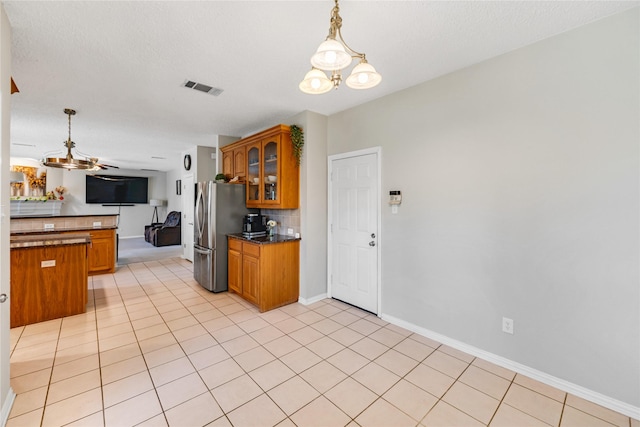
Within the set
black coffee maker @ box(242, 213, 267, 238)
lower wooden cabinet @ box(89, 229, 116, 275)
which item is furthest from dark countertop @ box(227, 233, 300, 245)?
lower wooden cabinet @ box(89, 229, 116, 275)

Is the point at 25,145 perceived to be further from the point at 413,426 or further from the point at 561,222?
the point at 561,222

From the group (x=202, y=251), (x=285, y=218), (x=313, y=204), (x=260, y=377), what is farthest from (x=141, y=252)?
(x=260, y=377)

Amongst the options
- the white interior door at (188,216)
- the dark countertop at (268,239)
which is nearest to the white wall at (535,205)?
the dark countertop at (268,239)

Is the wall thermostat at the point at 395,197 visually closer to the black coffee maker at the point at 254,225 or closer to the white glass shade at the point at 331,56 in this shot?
the white glass shade at the point at 331,56

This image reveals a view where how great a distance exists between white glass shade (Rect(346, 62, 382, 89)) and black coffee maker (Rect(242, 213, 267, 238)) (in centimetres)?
287

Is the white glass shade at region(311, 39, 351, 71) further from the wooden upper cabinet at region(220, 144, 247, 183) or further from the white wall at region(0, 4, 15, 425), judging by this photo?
the wooden upper cabinet at region(220, 144, 247, 183)

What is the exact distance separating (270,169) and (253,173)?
1.42 feet

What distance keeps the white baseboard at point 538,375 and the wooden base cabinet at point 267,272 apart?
5.07ft

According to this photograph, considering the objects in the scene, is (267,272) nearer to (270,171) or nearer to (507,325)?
(270,171)

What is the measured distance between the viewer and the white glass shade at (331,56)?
134 cm

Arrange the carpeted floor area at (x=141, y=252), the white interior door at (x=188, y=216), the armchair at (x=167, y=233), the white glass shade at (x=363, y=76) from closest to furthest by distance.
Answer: the white glass shade at (x=363, y=76), the white interior door at (x=188, y=216), the carpeted floor area at (x=141, y=252), the armchair at (x=167, y=233)

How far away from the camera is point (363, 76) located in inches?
64.2

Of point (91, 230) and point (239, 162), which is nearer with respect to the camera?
point (239, 162)

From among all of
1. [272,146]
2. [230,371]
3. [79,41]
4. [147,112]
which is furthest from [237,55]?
[230,371]
